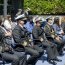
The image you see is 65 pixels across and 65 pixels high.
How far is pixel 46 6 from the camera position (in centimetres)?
1897

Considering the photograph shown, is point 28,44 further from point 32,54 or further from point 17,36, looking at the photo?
point 17,36

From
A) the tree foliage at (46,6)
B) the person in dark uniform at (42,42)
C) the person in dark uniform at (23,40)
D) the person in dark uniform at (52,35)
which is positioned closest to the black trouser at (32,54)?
the person in dark uniform at (23,40)

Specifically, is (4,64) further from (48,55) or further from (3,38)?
(48,55)

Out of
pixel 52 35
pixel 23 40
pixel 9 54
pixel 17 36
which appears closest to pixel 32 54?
pixel 23 40

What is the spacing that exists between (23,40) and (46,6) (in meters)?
9.60

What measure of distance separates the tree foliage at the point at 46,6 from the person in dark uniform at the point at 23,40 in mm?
8971

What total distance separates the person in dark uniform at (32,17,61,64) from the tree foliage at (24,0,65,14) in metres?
8.13

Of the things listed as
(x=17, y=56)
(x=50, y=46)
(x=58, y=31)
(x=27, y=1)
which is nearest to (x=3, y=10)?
(x=27, y=1)

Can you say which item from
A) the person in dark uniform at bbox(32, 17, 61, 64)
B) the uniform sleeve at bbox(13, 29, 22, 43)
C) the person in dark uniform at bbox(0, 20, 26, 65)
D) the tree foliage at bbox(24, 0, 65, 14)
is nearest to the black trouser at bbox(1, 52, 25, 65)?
the person in dark uniform at bbox(0, 20, 26, 65)

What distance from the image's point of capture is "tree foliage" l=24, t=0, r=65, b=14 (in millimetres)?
18891

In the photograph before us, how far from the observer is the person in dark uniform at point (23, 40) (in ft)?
30.8

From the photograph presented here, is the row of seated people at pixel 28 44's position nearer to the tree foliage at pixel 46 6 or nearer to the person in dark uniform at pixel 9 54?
the person in dark uniform at pixel 9 54

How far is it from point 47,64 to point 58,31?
209 cm

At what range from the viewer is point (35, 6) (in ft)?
62.4
